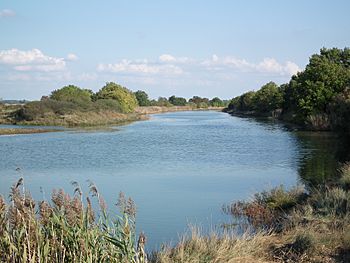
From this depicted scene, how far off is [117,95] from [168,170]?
231ft

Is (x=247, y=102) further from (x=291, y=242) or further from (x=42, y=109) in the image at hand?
(x=291, y=242)

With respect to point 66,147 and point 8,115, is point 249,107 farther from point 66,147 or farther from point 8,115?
point 66,147

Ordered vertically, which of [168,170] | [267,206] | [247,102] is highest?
[247,102]

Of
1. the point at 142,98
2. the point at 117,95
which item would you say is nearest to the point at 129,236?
the point at 117,95

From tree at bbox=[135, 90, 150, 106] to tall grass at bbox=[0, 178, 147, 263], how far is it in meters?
138

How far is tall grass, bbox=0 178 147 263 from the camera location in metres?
5.73

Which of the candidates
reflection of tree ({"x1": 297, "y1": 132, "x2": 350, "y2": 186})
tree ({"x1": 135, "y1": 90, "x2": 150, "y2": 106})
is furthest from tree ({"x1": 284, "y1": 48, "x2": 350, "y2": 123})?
tree ({"x1": 135, "y1": 90, "x2": 150, "y2": 106})

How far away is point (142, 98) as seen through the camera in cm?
14575

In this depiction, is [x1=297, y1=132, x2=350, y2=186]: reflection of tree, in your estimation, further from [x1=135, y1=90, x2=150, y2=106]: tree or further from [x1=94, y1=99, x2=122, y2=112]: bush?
[x1=135, y1=90, x2=150, y2=106]: tree

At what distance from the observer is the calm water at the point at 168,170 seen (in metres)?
14.7

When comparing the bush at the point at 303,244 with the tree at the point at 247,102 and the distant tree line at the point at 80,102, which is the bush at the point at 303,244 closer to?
the distant tree line at the point at 80,102

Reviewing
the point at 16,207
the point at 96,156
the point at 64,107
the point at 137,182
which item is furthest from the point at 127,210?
the point at 64,107

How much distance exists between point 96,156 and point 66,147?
6.60m

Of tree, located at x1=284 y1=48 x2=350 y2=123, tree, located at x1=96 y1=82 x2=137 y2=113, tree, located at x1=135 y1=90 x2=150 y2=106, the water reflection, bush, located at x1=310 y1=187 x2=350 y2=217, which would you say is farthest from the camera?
tree, located at x1=135 y1=90 x2=150 y2=106
